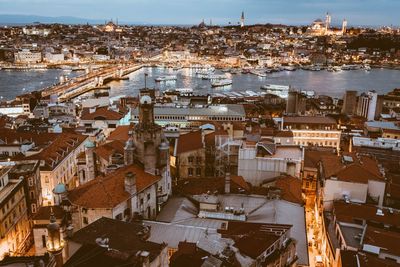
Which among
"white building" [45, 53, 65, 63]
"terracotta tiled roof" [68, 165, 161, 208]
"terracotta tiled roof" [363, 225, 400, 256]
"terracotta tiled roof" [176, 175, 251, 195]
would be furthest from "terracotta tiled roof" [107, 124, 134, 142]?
"white building" [45, 53, 65, 63]

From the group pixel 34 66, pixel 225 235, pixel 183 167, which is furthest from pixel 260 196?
pixel 34 66

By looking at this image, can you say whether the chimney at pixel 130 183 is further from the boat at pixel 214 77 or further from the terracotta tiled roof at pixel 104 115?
the boat at pixel 214 77

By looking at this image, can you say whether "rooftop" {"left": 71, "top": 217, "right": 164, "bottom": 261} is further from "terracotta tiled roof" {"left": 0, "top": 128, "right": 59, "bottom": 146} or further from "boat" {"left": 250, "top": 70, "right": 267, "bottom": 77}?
"boat" {"left": 250, "top": 70, "right": 267, "bottom": 77}

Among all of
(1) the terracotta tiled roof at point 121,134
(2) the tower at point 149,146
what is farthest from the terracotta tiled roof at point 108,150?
(2) the tower at point 149,146


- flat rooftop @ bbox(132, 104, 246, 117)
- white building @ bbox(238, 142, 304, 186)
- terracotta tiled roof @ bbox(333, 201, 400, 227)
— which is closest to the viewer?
terracotta tiled roof @ bbox(333, 201, 400, 227)

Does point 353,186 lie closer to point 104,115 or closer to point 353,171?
point 353,171

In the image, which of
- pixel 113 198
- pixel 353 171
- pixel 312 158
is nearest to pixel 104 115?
pixel 312 158
